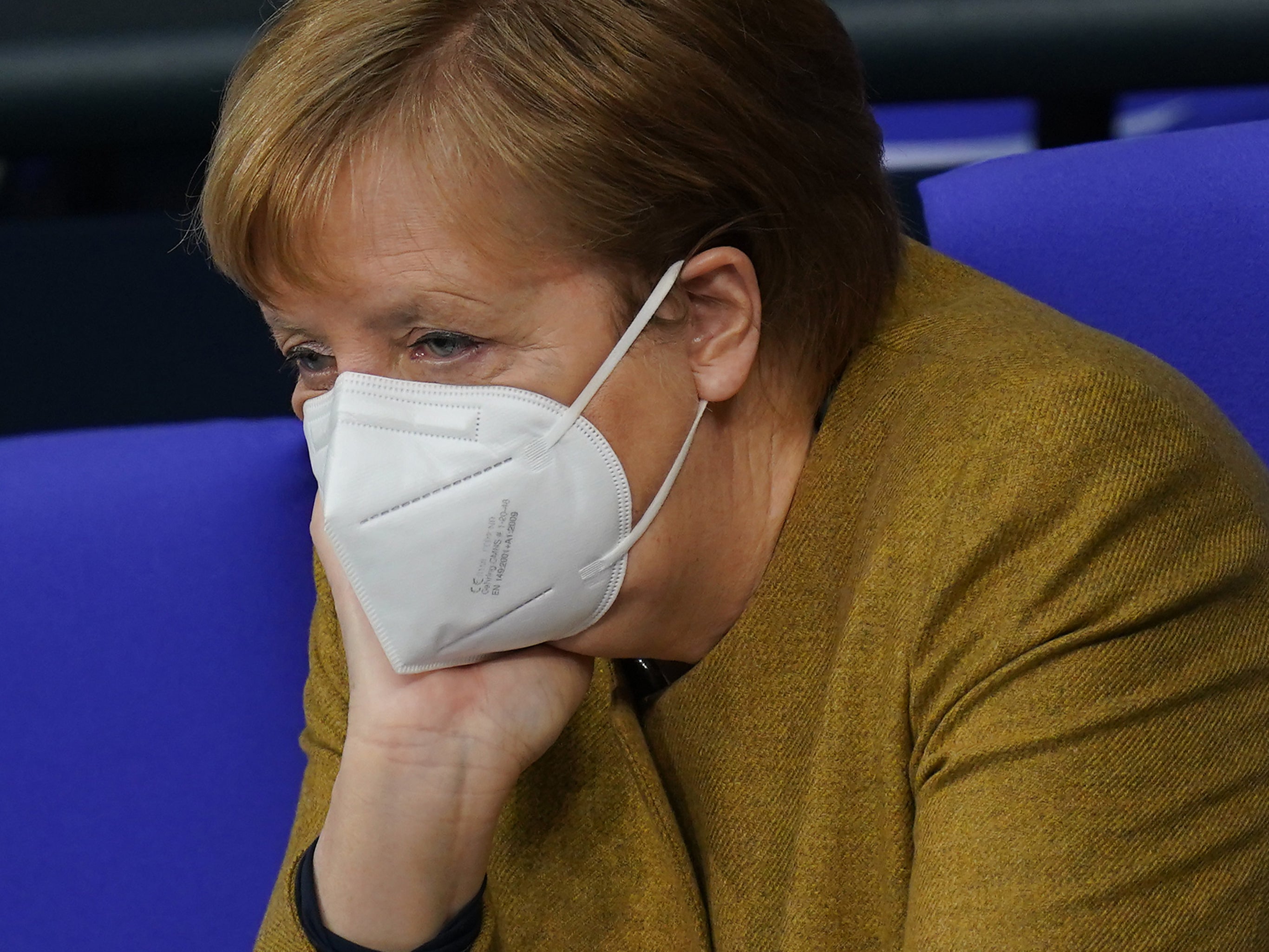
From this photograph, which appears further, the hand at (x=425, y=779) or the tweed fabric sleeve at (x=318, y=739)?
the tweed fabric sleeve at (x=318, y=739)

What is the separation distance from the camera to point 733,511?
3.68ft

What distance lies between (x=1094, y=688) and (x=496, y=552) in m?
0.45

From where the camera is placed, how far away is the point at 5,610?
5.01 feet

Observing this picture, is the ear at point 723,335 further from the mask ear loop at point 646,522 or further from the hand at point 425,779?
the hand at point 425,779

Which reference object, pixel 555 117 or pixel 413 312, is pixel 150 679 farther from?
pixel 555 117

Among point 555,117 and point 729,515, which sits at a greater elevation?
point 555,117

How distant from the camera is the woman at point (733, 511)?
900 millimetres

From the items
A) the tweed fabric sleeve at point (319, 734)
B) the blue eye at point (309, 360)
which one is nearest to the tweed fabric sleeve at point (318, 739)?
the tweed fabric sleeve at point (319, 734)

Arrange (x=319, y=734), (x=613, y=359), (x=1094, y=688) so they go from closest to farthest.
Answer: (x=1094, y=688)
(x=613, y=359)
(x=319, y=734)

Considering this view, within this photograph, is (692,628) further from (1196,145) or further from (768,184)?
(1196,145)

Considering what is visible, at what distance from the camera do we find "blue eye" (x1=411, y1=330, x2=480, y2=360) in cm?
101

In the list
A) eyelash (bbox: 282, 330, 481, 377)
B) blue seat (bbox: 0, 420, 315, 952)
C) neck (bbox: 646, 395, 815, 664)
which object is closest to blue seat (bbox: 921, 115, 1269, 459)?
neck (bbox: 646, 395, 815, 664)

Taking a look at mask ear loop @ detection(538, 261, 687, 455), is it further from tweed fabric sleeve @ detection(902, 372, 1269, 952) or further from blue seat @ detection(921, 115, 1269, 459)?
blue seat @ detection(921, 115, 1269, 459)

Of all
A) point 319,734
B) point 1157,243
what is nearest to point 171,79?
point 319,734
